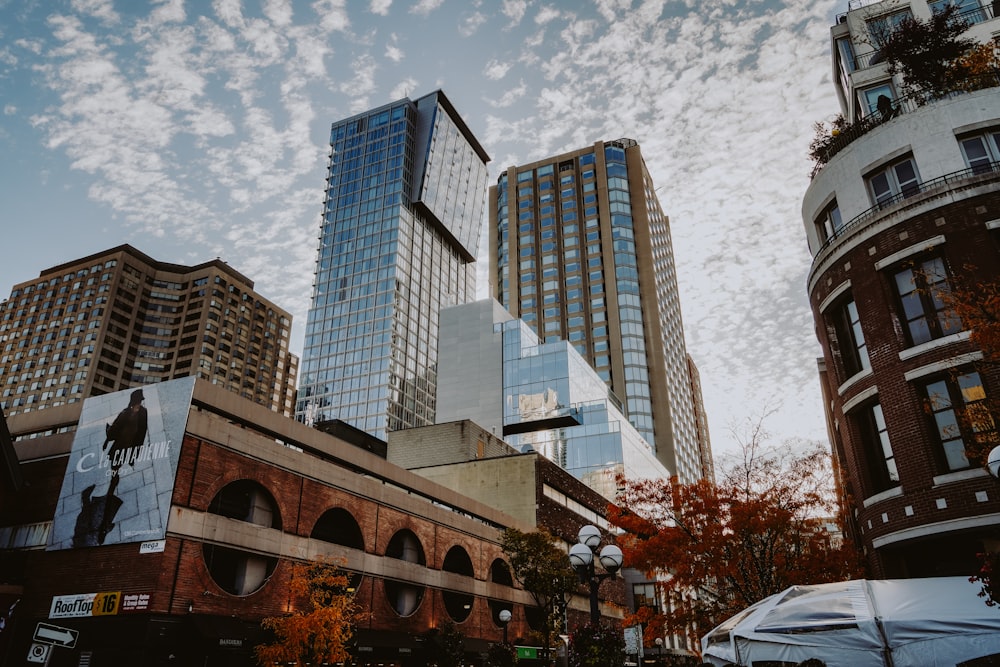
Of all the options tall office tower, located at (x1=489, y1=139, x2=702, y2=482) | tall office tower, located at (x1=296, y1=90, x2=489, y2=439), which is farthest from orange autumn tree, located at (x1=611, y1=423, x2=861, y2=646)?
tall office tower, located at (x1=296, y1=90, x2=489, y2=439)

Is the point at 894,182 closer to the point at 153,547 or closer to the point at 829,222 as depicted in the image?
the point at 829,222

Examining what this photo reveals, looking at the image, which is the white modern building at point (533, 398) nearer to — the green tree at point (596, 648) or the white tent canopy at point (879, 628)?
the green tree at point (596, 648)

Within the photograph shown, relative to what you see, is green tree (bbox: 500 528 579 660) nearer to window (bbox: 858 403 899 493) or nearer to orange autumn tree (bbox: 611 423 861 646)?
orange autumn tree (bbox: 611 423 861 646)

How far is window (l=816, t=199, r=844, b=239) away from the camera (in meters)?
25.5

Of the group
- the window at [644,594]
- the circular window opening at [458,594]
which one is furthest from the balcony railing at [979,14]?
the window at [644,594]

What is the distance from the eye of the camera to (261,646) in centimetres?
2328

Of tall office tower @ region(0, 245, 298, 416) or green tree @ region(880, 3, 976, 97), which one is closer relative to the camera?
green tree @ region(880, 3, 976, 97)

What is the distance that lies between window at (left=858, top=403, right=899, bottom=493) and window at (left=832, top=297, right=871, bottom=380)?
1655 mm

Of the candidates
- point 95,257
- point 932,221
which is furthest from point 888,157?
point 95,257

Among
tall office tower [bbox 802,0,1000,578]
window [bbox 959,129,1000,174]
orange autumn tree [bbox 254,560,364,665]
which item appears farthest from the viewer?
orange autumn tree [bbox 254,560,364,665]

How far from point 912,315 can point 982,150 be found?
6149mm

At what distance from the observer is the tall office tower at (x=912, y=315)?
19516 mm

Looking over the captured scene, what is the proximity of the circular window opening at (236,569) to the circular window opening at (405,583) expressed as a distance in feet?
26.1

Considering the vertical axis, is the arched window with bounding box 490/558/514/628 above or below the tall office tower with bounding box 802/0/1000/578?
below
